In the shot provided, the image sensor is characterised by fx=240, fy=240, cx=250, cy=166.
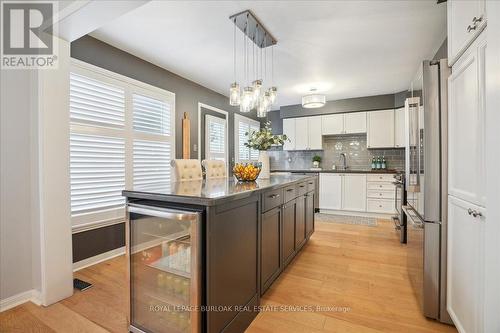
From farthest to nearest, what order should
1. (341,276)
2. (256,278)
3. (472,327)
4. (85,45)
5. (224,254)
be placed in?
1. (85,45)
2. (341,276)
3. (256,278)
4. (224,254)
5. (472,327)

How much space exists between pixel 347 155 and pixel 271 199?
4.20 metres

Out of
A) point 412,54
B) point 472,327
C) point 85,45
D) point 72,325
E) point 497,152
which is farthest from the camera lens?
point 412,54

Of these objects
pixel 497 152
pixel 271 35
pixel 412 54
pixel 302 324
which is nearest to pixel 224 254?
pixel 302 324

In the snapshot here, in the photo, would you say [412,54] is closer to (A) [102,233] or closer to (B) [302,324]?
(B) [302,324]

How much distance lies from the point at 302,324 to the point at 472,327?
3.08 ft

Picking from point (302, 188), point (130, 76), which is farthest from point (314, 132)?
point (130, 76)

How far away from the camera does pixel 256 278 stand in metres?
1.77

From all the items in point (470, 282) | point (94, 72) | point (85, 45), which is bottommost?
point (470, 282)

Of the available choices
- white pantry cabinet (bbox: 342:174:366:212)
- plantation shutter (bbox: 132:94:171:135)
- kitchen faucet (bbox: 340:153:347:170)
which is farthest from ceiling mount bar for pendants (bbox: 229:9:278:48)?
kitchen faucet (bbox: 340:153:347:170)

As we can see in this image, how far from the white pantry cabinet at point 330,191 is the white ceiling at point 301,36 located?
2056 mm

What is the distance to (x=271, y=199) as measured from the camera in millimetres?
1961

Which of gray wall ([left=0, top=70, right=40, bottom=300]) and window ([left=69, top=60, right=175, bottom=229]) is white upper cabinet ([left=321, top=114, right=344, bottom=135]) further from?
gray wall ([left=0, top=70, right=40, bottom=300])

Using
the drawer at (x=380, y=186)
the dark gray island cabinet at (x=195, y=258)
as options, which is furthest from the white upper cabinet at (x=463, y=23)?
the drawer at (x=380, y=186)

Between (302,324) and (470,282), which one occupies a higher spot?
(470,282)
